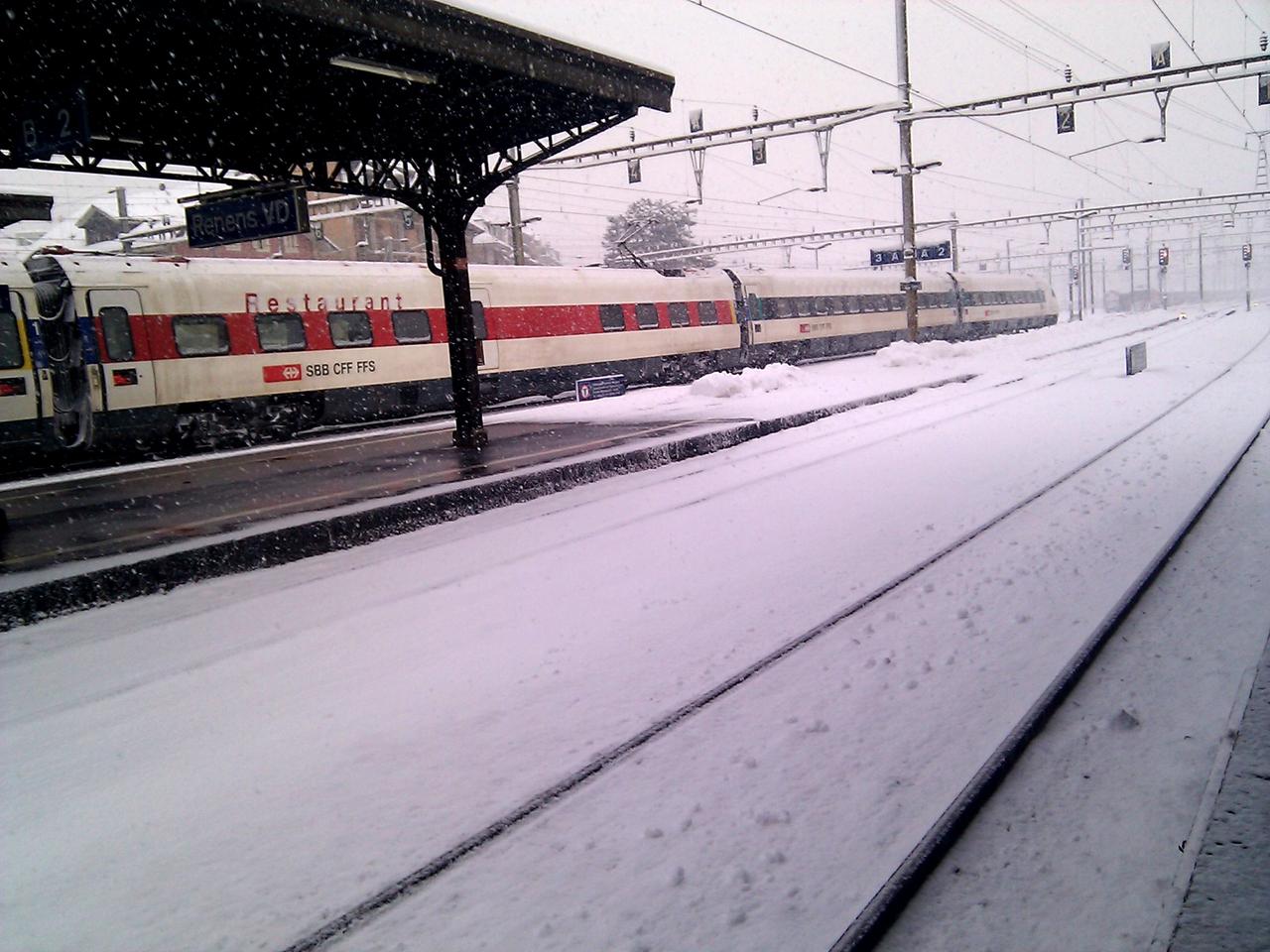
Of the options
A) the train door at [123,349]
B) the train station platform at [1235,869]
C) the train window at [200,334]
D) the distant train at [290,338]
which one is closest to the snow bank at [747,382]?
the distant train at [290,338]

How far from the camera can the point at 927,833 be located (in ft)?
10.2

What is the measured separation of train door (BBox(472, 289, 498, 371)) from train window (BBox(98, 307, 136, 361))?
644cm

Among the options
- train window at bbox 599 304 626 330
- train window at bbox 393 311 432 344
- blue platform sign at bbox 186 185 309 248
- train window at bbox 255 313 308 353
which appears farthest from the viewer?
train window at bbox 599 304 626 330

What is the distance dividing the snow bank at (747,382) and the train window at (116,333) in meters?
11.2

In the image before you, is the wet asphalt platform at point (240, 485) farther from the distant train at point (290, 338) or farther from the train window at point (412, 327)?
the train window at point (412, 327)

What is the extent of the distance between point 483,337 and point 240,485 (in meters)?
8.99

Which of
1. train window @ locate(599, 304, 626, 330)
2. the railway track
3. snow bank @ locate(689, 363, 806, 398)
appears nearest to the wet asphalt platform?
snow bank @ locate(689, 363, 806, 398)

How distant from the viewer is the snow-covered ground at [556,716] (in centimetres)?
298

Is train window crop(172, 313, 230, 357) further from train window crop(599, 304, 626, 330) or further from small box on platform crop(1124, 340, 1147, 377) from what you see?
small box on platform crop(1124, 340, 1147, 377)

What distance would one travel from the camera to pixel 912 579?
20.4 ft

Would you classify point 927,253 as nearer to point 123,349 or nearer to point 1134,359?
point 1134,359

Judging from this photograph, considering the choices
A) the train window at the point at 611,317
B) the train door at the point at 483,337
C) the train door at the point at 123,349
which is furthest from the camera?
the train window at the point at 611,317

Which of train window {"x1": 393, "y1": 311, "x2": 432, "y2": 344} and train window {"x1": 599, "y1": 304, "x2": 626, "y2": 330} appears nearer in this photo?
train window {"x1": 393, "y1": 311, "x2": 432, "y2": 344}

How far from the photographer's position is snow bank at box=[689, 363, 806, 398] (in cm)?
1989
